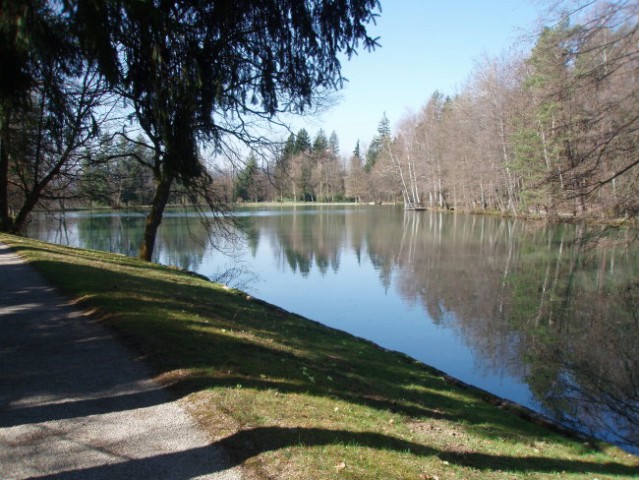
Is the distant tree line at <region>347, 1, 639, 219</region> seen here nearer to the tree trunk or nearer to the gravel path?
the gravel path

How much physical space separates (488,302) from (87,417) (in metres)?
12.2

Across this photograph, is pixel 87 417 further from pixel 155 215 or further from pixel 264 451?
pixel 155 215

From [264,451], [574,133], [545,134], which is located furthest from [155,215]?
[545,134]

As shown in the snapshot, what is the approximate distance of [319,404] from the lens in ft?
16.2

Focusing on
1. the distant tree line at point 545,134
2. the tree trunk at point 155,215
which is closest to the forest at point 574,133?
the distant tree line at point 545,134

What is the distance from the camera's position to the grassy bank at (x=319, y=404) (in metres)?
3.92

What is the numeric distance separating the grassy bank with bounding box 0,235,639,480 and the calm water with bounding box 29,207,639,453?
153 centimetres

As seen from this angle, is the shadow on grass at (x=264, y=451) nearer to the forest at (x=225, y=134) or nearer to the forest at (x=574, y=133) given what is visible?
the forest at (x=225, y=134)

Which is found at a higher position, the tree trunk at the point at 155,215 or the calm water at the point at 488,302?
the tree trunk at the point at 155,215

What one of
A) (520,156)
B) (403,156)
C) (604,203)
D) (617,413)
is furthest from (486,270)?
(403,156)

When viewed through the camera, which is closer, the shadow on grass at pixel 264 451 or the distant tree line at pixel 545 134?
the shadow on grass at pixel 264 451

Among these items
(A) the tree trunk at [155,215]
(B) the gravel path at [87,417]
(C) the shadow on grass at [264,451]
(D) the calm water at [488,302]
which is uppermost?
(A) the tree trunk at [155,215]

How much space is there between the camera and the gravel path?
11.2 feet

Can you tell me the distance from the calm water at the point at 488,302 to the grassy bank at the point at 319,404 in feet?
5.03
